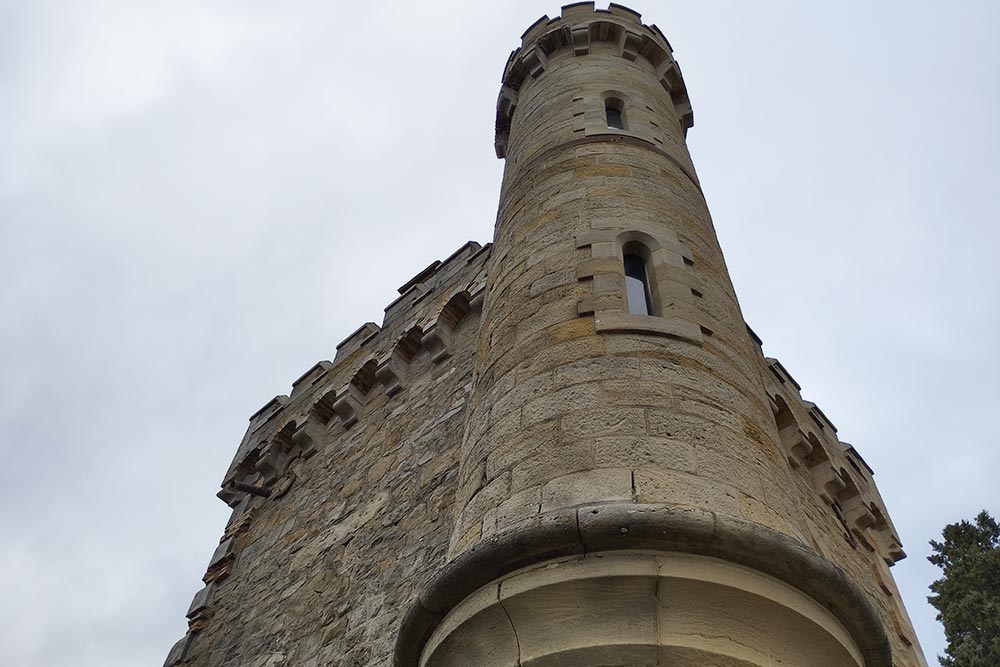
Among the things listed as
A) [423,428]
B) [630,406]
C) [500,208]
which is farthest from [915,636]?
[630,406]

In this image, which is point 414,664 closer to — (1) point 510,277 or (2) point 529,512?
(2) point 529,512

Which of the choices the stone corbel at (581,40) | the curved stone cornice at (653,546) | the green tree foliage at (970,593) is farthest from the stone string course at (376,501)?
the green tree foliage at (970,593)

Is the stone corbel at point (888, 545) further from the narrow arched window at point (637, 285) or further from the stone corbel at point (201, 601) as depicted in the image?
the stone corbel at point (201, 601)

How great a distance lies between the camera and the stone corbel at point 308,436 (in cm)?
937

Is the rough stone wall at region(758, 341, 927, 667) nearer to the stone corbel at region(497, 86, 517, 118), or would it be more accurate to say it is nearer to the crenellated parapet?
the crenellated parapet

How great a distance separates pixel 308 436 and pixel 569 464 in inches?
246

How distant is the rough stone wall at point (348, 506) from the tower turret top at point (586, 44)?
1.81 m

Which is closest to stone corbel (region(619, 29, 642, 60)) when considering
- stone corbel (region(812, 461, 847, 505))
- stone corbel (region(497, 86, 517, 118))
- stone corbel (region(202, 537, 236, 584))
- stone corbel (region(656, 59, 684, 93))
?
stone corbel (region(656, 59, 684, 93))

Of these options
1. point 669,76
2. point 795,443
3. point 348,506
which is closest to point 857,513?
point 795,443

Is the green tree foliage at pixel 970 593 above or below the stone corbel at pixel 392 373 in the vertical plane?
above

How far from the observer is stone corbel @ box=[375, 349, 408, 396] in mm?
8742

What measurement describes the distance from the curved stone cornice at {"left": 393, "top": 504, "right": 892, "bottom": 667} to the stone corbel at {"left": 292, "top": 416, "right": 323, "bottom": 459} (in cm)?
620

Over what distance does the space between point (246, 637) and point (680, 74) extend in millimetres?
6542

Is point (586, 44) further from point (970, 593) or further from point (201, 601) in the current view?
point (970, 593)
